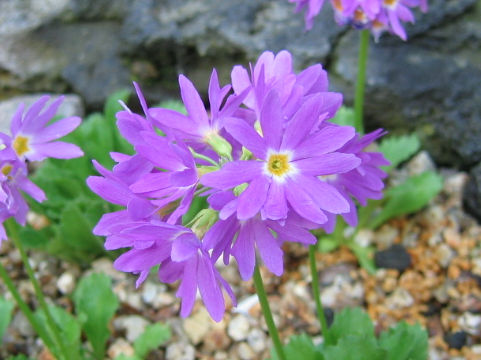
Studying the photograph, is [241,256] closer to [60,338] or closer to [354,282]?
[60,338]

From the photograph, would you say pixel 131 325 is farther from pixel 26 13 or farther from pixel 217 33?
pixel 26 13

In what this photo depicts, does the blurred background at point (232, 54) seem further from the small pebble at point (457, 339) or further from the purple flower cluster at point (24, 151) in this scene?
the purple flower cluster at point (24, 151)

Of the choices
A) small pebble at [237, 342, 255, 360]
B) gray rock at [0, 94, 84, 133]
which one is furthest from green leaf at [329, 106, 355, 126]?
gray rock at [0, 94, 84, 133]

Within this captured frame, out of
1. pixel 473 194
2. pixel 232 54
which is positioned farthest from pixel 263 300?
pixel 232 54

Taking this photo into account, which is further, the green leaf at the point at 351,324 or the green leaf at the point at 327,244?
the green leaf at the point at 327,244

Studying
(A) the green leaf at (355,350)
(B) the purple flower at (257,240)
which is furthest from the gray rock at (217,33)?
(B) the purple flower at (257,240)

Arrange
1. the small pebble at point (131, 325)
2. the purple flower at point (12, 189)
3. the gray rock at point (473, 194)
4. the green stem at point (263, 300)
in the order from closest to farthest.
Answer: the green stem at point (263, 300)
the purple flower at point (12, 189)
the small pebble at point (131, 325)
the gray rock at point (473, 194)

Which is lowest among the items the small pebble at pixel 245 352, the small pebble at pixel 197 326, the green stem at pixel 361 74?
the small pebble at pixel 245 352
